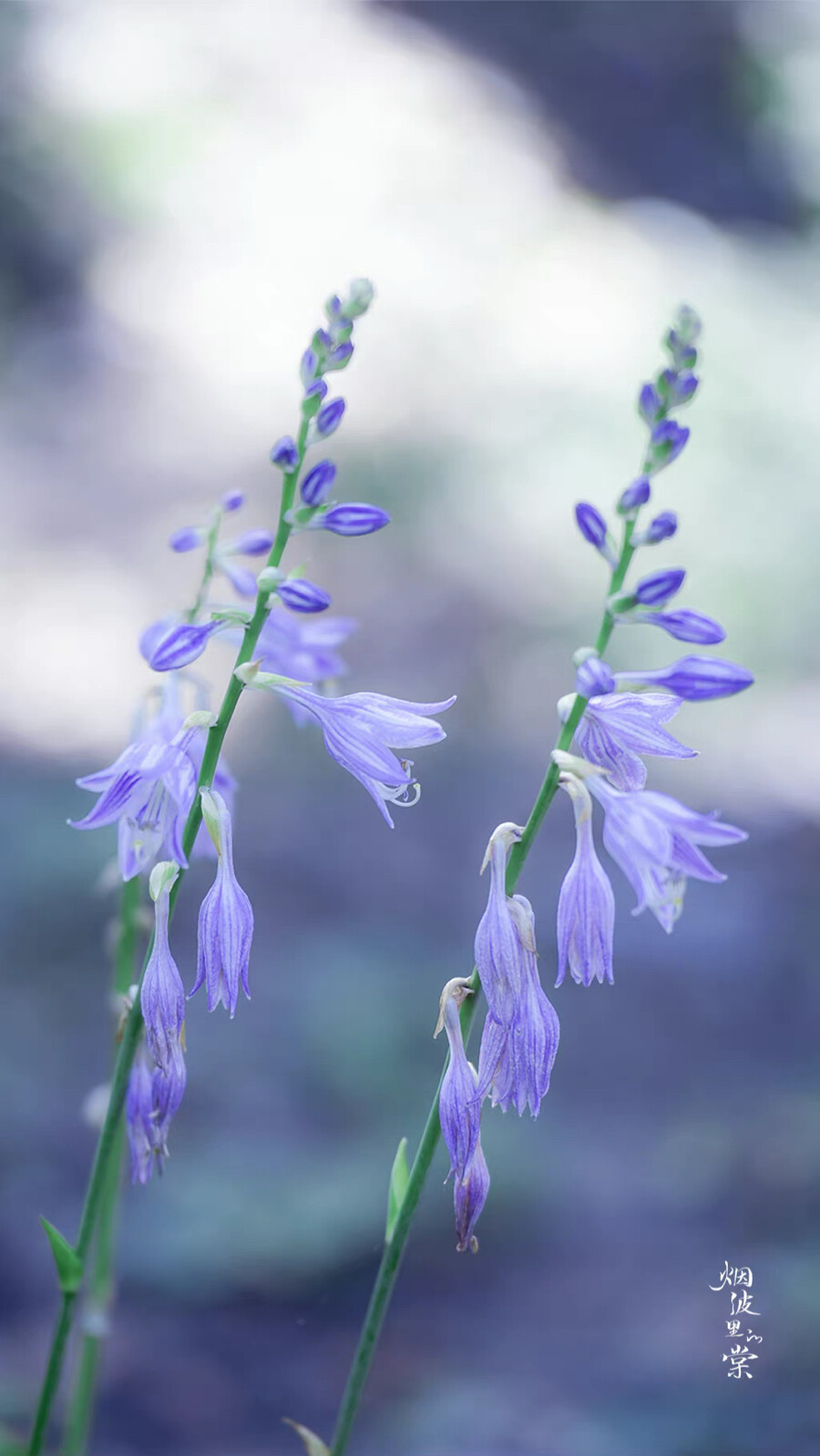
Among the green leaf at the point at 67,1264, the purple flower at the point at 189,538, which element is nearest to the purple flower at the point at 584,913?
the green leaf at the point at 67,1264

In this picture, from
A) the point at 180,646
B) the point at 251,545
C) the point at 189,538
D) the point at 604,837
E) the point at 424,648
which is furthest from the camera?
the point at 424,648

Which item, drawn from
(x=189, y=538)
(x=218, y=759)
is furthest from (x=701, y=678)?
(x=189, y=538)

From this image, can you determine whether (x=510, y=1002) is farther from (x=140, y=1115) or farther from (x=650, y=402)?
(x=650, y=402)

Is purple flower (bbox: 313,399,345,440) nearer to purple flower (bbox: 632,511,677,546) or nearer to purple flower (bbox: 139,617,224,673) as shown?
purple flower (bbox: 139,617,224,673)

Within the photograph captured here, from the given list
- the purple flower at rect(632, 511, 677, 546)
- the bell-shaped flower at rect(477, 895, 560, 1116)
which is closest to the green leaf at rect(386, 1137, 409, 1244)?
the bell-shaped flower at rect(477, 895, 560, 1116)

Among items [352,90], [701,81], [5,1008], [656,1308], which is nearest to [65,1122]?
[5,1008]

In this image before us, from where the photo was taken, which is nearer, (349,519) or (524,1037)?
(524,1037)

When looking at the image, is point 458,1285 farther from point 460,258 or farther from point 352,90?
point 352,90
